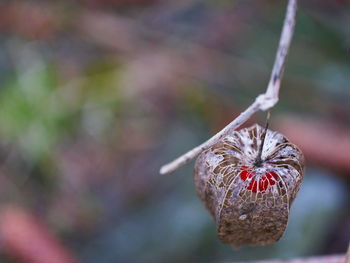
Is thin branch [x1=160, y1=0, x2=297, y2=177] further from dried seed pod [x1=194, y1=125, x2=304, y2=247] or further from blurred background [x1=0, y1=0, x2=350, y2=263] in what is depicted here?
blurred background [x1=0, y1=0, x2=350, y2=263]

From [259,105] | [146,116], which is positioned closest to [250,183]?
[259,105]

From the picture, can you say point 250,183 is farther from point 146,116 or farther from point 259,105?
point 146,116

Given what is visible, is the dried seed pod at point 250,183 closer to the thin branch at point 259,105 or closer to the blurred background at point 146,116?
the thin branch at point 259,105

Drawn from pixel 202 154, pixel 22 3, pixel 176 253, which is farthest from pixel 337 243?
pixel 22 3

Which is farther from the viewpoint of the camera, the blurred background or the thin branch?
the blurred background

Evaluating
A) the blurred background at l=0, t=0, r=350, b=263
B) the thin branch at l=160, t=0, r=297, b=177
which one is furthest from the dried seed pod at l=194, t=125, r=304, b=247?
the blurred background at l=0, t=0, r=350, b=263
